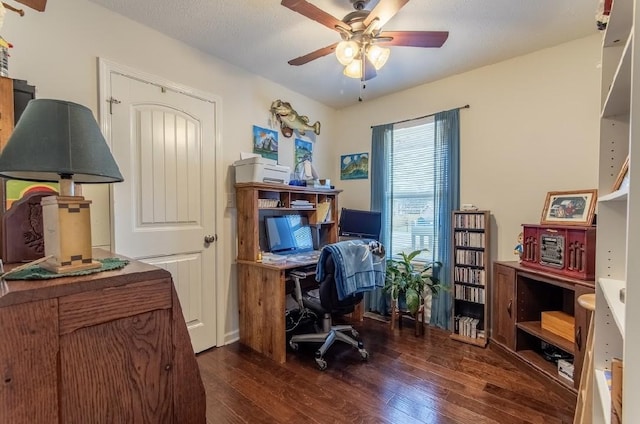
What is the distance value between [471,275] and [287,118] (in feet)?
7.94

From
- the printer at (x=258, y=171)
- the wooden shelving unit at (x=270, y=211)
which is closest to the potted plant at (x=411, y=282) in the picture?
the wooden shelving unit at (x=270, y=211)

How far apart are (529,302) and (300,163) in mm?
Answer: 2449

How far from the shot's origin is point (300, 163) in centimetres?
318

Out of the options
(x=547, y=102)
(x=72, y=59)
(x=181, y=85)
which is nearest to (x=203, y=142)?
(x=181, y=85)

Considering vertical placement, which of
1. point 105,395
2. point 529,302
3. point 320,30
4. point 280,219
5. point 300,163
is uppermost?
point 320,30

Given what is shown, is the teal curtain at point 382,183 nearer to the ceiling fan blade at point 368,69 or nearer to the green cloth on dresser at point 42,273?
the ceiling fan blade at point 368,69

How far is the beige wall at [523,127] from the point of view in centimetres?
229

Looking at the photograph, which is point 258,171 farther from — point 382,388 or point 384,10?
point 382,388

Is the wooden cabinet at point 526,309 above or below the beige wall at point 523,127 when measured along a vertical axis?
below

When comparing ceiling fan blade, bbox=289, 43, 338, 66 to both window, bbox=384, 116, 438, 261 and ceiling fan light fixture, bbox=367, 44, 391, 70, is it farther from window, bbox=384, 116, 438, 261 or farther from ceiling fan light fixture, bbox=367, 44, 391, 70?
window, bbox=384, 116, 438, 261

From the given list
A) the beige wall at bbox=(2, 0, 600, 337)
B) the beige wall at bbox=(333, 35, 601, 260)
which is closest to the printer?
the beige wall at bbox=(2, 0, 600, 337)

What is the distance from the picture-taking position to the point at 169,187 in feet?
7.52

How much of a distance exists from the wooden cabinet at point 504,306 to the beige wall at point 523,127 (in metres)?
0.29

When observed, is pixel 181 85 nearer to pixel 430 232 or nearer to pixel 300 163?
pixel 300 163
